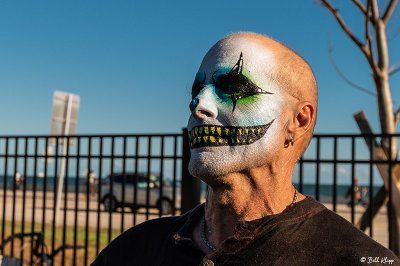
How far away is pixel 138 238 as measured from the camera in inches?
57.9

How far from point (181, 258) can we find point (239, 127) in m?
0.41

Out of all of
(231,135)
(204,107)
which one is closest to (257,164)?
(231,135)

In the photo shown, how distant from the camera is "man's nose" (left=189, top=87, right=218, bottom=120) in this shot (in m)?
1.21

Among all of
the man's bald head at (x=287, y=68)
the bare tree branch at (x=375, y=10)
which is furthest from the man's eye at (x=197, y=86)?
the bare tree branch at (x=375, y=10)

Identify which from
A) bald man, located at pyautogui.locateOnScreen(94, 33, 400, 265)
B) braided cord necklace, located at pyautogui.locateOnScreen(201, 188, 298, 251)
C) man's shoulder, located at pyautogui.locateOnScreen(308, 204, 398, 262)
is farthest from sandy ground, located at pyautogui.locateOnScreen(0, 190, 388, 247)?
man's shoulder, located at pyautogui.locateOnScreen(308, 204, 398, 262)

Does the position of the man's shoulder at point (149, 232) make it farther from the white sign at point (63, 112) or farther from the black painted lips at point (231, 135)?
the white sign at point (63, 112)

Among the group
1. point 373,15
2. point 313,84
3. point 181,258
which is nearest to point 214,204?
point 181,258

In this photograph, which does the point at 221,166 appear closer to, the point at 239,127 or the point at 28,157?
the point at 239,127

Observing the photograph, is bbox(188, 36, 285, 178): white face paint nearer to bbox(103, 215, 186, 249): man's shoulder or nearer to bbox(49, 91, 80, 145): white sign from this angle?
bbox(103, 215, 186, 249): man's shoulder

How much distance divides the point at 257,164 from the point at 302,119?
7.4 inches

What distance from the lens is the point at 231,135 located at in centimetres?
121

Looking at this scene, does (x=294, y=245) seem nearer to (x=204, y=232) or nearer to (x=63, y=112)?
(x=204, y=232)

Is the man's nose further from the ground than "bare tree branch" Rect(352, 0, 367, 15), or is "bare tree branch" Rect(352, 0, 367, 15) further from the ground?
"bare tree branch" Rect(352, 0, 367, 15)

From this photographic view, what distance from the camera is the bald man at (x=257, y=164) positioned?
116 centimetres
